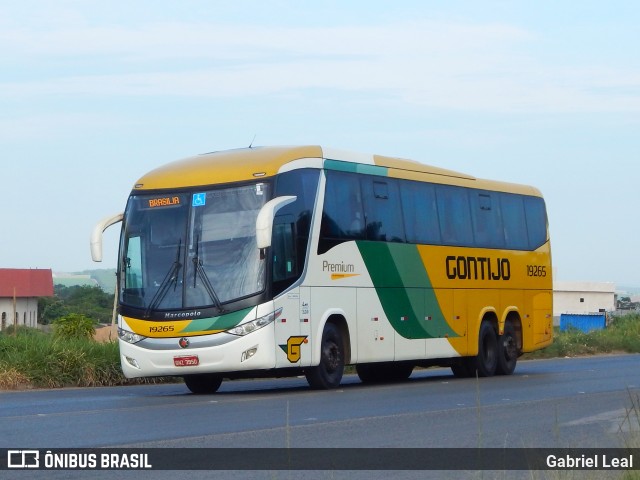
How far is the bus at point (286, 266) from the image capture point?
19.0 m

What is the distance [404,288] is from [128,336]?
218 inches

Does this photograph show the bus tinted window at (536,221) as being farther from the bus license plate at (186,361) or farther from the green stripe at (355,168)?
the bus license plate at (186,361)

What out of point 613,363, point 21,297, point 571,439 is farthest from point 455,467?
point 21,297

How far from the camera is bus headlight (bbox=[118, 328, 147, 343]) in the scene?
1932 centimetres

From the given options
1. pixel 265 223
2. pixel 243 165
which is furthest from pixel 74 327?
pixel 265 223

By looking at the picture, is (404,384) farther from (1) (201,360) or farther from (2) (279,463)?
(2) (279,463)

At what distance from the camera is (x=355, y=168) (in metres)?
21.7

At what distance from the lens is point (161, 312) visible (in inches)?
755

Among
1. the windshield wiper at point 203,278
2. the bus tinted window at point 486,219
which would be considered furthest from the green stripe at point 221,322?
the bus tinted window at point 486,219

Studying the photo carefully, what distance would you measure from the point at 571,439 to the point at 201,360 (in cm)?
724

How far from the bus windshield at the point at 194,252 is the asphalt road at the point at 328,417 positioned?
1.50 metres

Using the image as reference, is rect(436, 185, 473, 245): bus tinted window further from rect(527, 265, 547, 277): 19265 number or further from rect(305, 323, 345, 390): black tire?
rect(305, 323, 345, 390): black tire

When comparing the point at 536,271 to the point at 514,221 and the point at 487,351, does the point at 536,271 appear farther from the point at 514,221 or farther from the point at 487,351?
the point at 487,351

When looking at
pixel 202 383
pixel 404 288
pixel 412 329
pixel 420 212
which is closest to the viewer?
pixel 202 383
